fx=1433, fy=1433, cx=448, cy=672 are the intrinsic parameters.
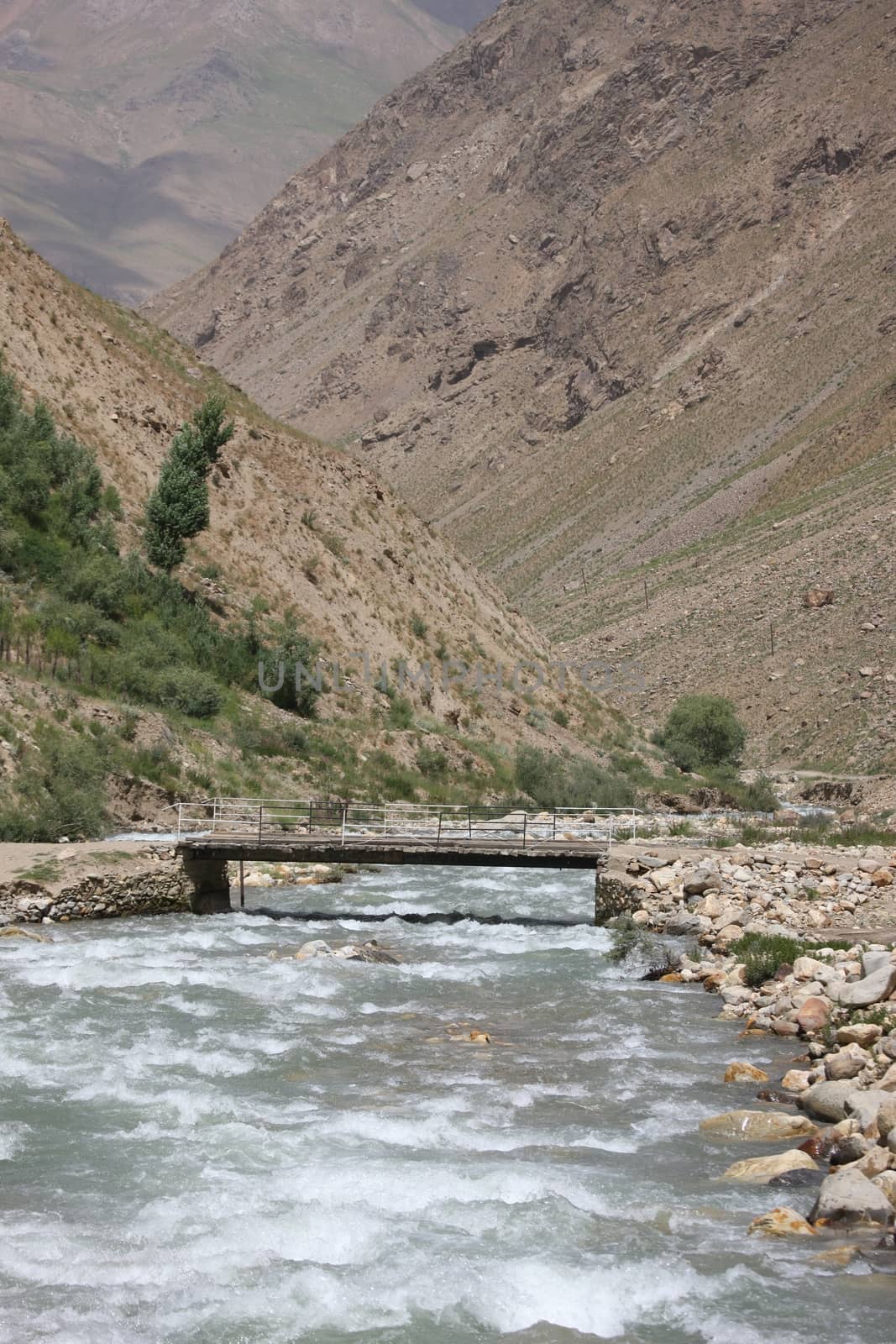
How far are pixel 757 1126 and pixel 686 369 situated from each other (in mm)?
128817

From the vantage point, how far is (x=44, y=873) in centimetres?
2294

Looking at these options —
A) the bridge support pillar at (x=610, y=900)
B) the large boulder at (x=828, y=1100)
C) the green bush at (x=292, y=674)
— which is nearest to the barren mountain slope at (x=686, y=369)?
the green bush at (x=292, y=674)

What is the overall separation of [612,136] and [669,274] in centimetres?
4175

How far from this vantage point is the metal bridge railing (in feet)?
89.5

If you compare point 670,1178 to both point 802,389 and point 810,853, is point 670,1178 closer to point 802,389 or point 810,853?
point 810,853

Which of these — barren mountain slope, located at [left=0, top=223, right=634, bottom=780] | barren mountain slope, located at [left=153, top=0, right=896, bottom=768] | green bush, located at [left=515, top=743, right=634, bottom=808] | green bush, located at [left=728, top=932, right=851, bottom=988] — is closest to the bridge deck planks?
green bush, located at [left=728, top=932, right=851, bottom=988]

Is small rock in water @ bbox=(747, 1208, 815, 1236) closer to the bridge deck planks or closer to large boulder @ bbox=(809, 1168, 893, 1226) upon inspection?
large boulder @ bbox=(809, 1168, 893, 1226)

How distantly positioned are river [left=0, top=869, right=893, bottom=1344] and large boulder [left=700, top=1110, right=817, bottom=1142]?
0.22m

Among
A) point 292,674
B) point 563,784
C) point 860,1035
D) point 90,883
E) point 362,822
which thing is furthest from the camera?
point 563,784

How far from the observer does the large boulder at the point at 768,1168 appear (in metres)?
12.3

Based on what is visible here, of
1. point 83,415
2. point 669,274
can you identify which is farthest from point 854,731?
point 669,274

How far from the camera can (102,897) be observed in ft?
77.3

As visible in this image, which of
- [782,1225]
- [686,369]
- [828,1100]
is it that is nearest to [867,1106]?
[828,1100]

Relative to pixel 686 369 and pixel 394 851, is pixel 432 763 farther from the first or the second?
pixel 686 369
